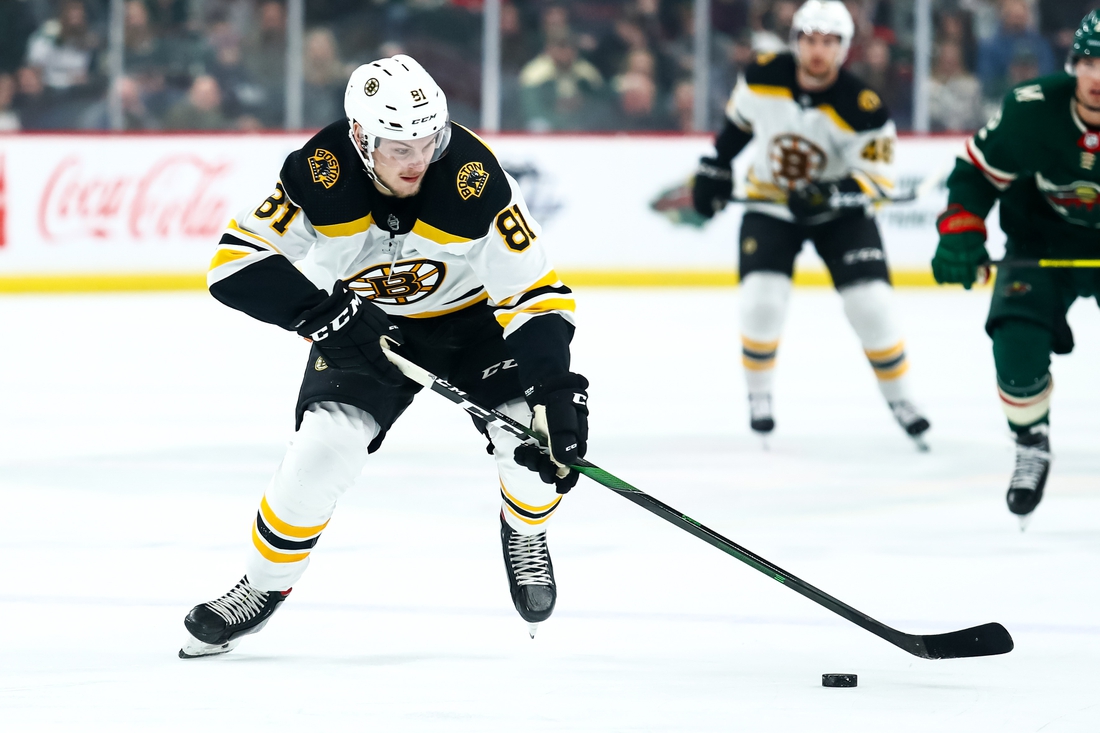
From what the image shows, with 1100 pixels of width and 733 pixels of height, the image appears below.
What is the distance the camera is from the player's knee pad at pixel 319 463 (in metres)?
2.79

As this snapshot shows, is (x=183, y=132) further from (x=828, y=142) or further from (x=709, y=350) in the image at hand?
(x=828, y=142)

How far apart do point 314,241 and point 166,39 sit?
644 centimetres

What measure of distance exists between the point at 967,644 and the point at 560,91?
6737 mm

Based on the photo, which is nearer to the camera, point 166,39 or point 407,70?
point 407,70

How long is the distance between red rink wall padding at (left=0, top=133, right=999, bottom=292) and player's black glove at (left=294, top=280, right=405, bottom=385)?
521 centimetres

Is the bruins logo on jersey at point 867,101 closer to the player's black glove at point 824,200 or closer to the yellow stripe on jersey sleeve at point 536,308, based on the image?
the player's black glove at point 824,200

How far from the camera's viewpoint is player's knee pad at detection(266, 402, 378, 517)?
9.17 ft

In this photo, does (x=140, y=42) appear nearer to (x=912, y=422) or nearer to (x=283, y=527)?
(x=912, y=422)

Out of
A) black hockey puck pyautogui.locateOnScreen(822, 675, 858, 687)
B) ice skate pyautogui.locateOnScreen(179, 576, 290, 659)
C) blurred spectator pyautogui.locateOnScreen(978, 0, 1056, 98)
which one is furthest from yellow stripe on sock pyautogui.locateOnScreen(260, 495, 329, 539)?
blurred spectator pyautogui.locateOnScreen(978, 0, 1056, 98)

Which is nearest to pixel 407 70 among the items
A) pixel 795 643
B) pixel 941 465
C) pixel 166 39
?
pixel 795 643

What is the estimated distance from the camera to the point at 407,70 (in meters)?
2.76

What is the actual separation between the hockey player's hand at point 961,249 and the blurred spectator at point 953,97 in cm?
565

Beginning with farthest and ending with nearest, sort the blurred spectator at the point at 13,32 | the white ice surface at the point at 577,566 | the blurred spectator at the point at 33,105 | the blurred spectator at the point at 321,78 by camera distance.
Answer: the blurred spectator at the point at 321,78 → the blurred spectator at the point at 13,32 → the blurred spectator at the point at 33,105 → the white ice surface at the point at 577,566

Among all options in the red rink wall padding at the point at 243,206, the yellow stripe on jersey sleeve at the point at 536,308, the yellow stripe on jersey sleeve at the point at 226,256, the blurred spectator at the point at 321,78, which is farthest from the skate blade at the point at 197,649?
the blurred spectator at the point at 321,78
